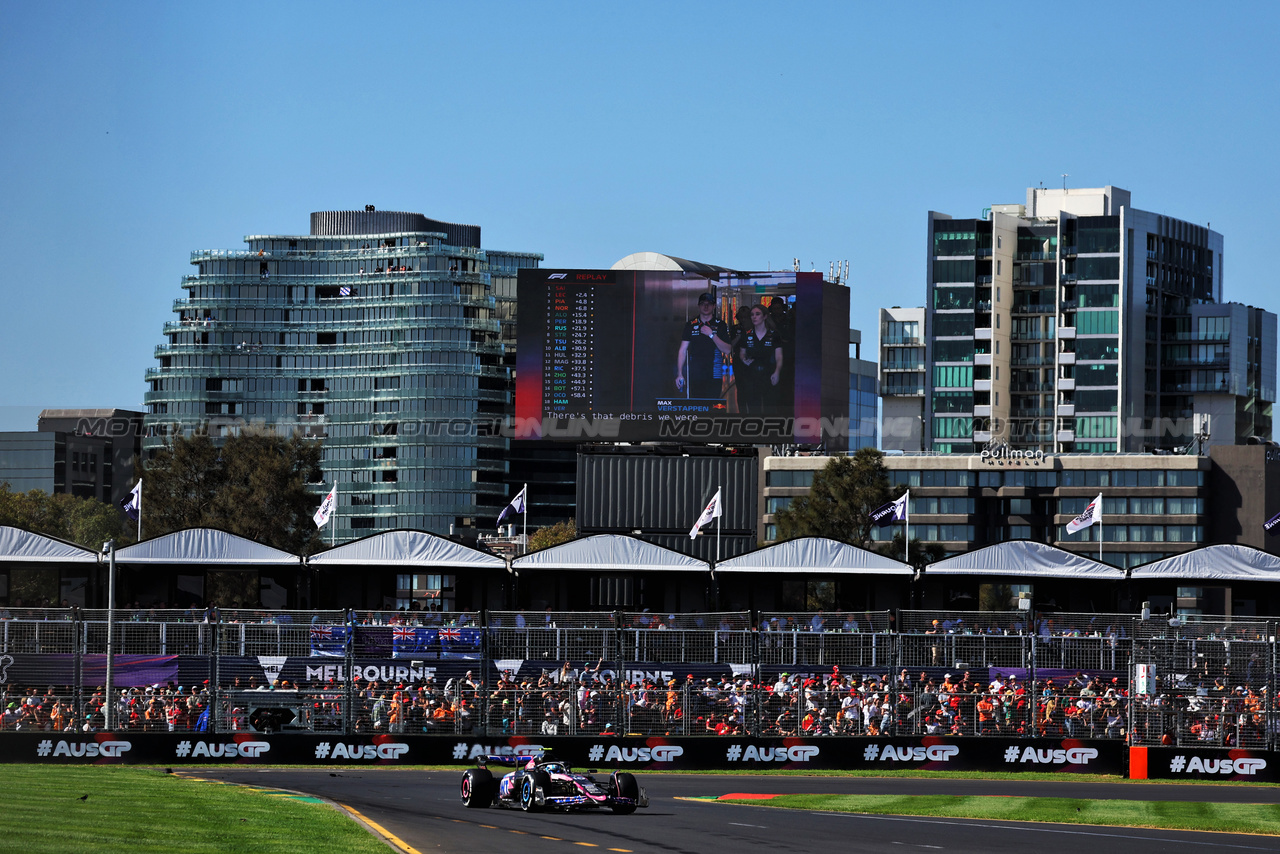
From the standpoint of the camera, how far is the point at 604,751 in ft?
151

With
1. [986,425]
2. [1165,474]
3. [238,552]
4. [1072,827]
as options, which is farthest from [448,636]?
[986,425]

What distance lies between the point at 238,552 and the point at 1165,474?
90.4m

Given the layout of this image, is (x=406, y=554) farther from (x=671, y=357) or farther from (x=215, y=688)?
(x=671, y=357)

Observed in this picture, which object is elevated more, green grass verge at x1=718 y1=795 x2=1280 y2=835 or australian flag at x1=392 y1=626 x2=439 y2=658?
australian flag at x1=392 y1=626 x2=439 y2=658

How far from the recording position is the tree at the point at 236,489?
4481 inches

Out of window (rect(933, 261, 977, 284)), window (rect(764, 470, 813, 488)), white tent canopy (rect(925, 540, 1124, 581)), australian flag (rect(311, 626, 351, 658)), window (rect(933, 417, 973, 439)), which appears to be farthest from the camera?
window (rect(933, 417, 973, 439))

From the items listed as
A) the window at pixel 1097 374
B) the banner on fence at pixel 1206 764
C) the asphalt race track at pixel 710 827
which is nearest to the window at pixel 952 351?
the window at pixel 1097 374

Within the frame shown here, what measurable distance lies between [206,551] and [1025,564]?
2846 centimetres

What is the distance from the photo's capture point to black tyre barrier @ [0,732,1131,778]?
44656 millimetres

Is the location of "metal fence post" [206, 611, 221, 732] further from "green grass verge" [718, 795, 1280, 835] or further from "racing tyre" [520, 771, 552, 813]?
"green grass verge" [718, 795, 1280, 835]

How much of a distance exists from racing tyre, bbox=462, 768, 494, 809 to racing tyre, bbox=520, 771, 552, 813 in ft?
2.50

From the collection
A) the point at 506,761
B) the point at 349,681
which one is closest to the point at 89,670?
the point at 349,681

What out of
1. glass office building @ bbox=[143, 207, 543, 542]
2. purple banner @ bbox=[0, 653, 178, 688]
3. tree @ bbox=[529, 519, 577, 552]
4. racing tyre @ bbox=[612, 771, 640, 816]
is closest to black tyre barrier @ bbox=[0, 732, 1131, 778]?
purple banner @ bbox=[0, 653, 178, 688]

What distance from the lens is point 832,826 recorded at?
3191cm
